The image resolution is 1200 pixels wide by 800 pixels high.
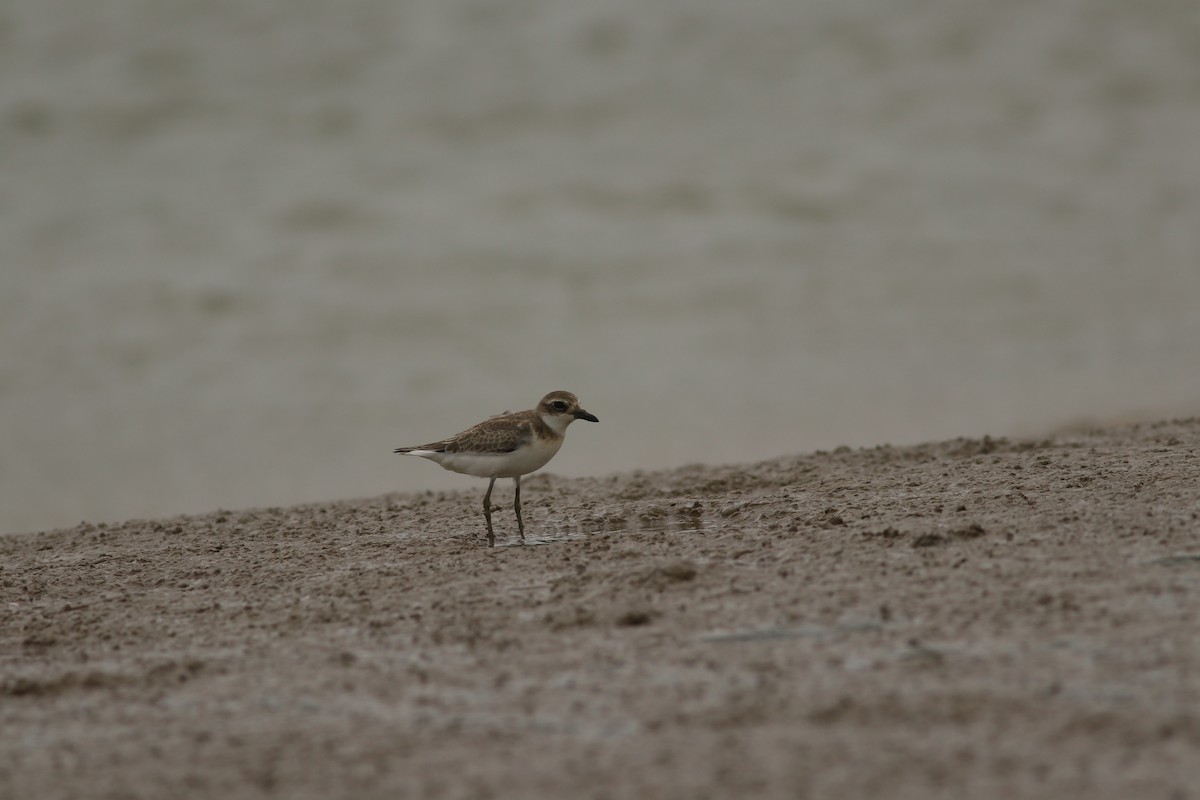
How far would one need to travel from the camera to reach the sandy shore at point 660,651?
4707mm

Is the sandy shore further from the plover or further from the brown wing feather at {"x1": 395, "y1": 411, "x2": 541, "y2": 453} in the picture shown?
the brown wing feather at {"x1": 395, "y1": 411, "x2": 541, "y2": 453}

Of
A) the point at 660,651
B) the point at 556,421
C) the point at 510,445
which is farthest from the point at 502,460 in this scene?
the point at 660,651

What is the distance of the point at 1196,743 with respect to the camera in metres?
4.53

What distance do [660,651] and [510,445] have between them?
9.64ft

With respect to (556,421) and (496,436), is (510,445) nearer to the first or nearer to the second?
(496,436)

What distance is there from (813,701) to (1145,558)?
2.13 m

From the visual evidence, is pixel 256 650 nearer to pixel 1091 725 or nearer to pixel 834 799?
pixel 834 799

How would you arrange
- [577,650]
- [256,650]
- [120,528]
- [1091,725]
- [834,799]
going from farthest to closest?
[120,528] < [256,650] < [577,650] < [1091,725] < [834,799]

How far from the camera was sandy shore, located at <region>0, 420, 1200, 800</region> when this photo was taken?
185 inches

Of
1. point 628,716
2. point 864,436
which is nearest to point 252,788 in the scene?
point 628,716

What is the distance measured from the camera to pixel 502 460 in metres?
8.52

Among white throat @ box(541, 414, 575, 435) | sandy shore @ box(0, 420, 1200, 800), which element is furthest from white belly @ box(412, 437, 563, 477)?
sandy shore @ box(0, 420, 1200, 800)

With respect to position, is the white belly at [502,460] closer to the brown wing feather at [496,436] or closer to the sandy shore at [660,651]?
the brown wing feather at [496,436]

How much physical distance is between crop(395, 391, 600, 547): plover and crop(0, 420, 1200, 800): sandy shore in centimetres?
42
